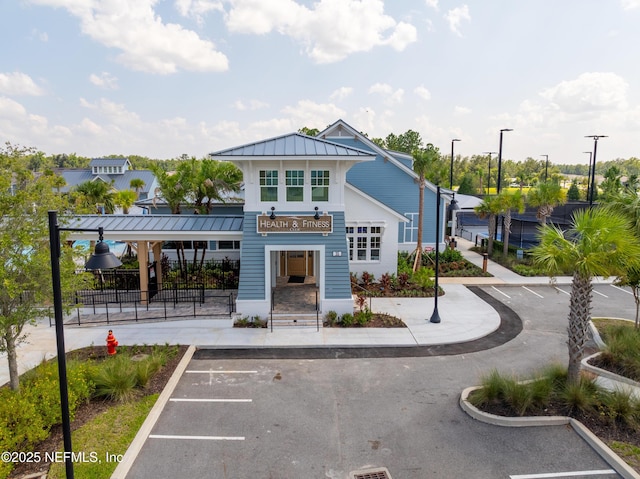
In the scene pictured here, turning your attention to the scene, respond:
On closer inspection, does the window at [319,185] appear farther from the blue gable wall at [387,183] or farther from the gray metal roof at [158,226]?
the blue gable wall at [387,183]

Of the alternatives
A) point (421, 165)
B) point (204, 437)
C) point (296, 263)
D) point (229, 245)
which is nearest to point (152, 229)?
point (296, 263)

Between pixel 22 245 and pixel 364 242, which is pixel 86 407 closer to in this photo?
pixel 22 245

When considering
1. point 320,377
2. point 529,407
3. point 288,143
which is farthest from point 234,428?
point 288,143

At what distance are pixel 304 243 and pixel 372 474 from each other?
9473 millimetres

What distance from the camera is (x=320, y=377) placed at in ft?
37.7

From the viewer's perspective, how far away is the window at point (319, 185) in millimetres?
15953

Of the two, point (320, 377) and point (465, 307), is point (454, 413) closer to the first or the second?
point (320, 377)

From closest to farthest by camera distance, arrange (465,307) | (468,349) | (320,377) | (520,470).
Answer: (520,470) < (320,377) < (468,349) < (465,307)

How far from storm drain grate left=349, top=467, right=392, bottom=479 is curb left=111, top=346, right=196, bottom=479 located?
13.5ft

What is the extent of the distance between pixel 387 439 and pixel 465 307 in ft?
34.5

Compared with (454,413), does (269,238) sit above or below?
above

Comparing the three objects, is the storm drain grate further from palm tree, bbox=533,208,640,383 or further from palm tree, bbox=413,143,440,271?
palm tree, bbox=413,143,440,271

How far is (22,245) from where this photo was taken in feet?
28.1

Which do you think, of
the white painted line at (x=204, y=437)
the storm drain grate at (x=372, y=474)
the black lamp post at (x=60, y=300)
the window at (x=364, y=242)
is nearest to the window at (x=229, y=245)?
the window at (x=364, y=242)
